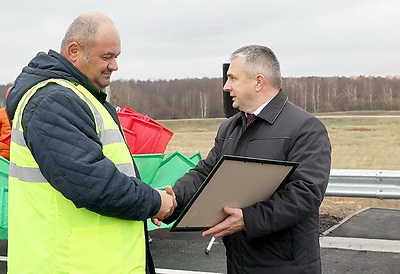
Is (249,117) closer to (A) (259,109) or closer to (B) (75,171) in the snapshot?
(A) (259,109)

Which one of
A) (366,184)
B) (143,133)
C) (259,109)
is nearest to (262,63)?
(259,109)

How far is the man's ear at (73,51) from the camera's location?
2379 millimetres

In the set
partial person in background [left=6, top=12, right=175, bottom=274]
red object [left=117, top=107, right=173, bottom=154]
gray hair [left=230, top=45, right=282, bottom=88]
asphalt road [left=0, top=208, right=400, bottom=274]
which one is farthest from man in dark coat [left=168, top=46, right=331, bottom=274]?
red object [left=117, top=107, right=173, bottom=154]

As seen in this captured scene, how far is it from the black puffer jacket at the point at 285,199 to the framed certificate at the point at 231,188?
91 millimetres

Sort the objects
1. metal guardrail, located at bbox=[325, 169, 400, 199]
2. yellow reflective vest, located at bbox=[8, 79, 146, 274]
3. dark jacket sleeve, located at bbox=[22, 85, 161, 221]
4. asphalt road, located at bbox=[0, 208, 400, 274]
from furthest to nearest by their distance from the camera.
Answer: metal guardrail, located at bbox=[325, 169, 400, 199]
asphalt road, located at bbox=[0, 208, 400, 274]
yellow reflective vest, located at bbox=[8, 79, 146, 274]
dark jacket sleeve, located at bbox=[22, 85, 161, 221]

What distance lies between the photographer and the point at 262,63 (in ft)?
9.66

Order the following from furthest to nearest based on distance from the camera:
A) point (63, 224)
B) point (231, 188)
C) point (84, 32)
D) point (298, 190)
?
point (298, 190) < point (231, 188) < point (84, 32) < point (63, 224)

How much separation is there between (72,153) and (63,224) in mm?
330

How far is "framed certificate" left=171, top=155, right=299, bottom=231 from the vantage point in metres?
2.41

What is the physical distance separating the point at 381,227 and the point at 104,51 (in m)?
5.23

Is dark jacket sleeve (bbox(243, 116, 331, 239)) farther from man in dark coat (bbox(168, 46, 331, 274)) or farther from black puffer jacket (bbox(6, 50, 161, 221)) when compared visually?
black puffer jacket (bbox(6, 50, 161, 221))

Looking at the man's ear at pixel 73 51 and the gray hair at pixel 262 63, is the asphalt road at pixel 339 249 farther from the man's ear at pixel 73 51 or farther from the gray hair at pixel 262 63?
the man's ear at pixel 73 51

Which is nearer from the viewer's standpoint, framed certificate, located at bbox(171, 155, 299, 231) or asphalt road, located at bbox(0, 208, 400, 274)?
framed certificate, located at bbox(171, 155, 299, 231)

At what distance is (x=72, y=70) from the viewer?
2.37 m
